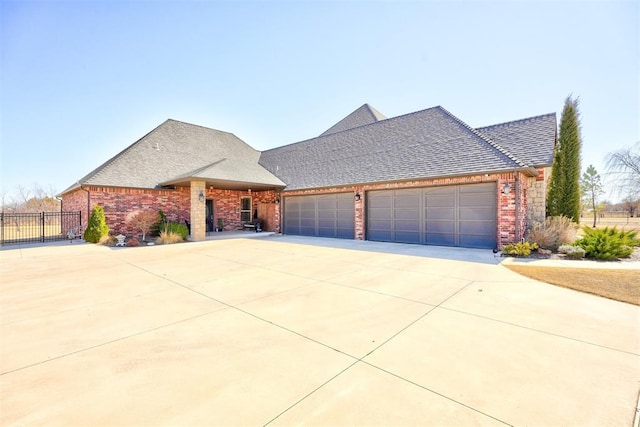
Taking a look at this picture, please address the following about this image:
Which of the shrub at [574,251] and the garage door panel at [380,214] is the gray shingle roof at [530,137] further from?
the garage door panel at [380,214]

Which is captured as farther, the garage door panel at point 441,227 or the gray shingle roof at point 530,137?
the garage door panel at point 441,227

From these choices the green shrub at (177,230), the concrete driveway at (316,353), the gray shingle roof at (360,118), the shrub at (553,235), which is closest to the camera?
the concrete driveway at (316,353)

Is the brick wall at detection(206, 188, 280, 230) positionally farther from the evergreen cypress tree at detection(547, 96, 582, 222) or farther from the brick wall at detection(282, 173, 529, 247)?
the evergreen cypress tree at detection(547, 96, 582, 222)

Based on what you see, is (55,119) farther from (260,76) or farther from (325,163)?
(325,163)

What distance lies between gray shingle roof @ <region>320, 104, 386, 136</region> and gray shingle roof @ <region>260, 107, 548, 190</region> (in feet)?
27.5

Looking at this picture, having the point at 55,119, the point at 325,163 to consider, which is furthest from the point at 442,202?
the point at 55,119

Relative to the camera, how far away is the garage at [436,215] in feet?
34.7

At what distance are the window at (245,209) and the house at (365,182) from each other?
75 mm

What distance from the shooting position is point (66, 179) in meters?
36.2

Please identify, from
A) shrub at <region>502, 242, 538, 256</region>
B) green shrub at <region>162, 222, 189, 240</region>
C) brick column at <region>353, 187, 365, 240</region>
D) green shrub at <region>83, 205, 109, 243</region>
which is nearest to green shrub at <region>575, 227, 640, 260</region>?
shrub at <region>502, 242, 538, 256</region>

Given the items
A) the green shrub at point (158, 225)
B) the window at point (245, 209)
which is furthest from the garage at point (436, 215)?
the green shrub at point (158, 225)

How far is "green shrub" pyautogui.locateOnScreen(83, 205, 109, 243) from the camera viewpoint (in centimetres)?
1279

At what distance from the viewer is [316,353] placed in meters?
2.94

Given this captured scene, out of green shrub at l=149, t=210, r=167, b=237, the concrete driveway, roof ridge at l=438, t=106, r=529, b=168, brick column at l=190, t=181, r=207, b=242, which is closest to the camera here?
the concrete driveway
